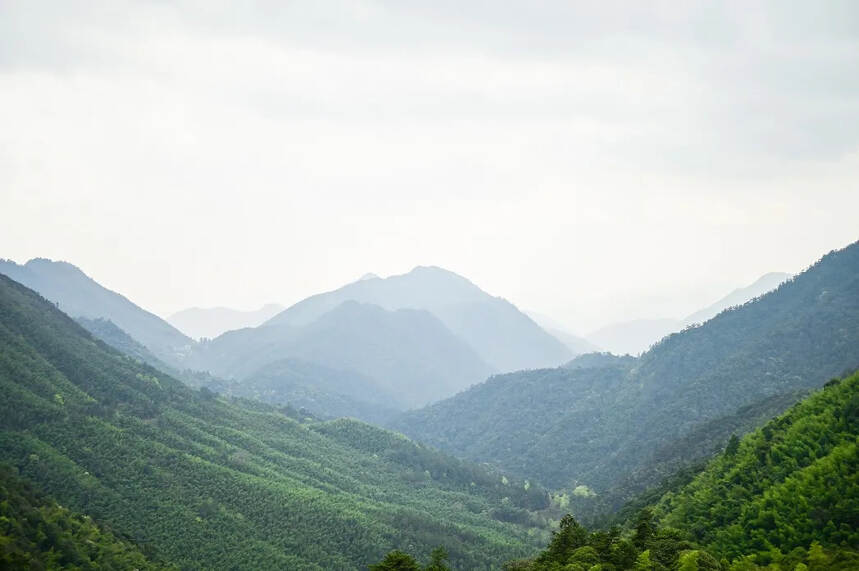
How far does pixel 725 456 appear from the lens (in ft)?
209

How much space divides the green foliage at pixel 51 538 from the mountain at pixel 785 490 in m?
53.6

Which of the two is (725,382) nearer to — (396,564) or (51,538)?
(396,564)

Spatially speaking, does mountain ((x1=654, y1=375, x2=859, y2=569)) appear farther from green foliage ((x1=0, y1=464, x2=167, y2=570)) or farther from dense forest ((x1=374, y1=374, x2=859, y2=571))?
green foliage ((x1=0, y1=464, x2=167, y2=570))

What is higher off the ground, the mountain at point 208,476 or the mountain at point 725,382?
the mountain at point 725,382

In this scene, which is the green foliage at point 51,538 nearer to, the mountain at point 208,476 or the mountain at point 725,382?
Result: the mountain at point 208,476

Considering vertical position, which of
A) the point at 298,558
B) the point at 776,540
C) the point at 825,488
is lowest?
the point at 298,558

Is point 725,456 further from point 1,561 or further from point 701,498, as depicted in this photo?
point 1,561

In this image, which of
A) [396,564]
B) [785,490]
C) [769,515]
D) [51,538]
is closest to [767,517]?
[769,515]

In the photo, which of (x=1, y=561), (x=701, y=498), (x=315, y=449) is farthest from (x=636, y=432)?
(x=1, y=561)

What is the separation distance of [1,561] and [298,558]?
1958 inches

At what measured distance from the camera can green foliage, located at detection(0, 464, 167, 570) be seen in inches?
2030

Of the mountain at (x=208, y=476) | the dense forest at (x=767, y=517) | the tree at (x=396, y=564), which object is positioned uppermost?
the dense forest at (x=767, y=517)

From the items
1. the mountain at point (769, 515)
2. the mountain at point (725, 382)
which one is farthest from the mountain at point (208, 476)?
the mountain at point (769, 515)

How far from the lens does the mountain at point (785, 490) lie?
4050 centimetres
